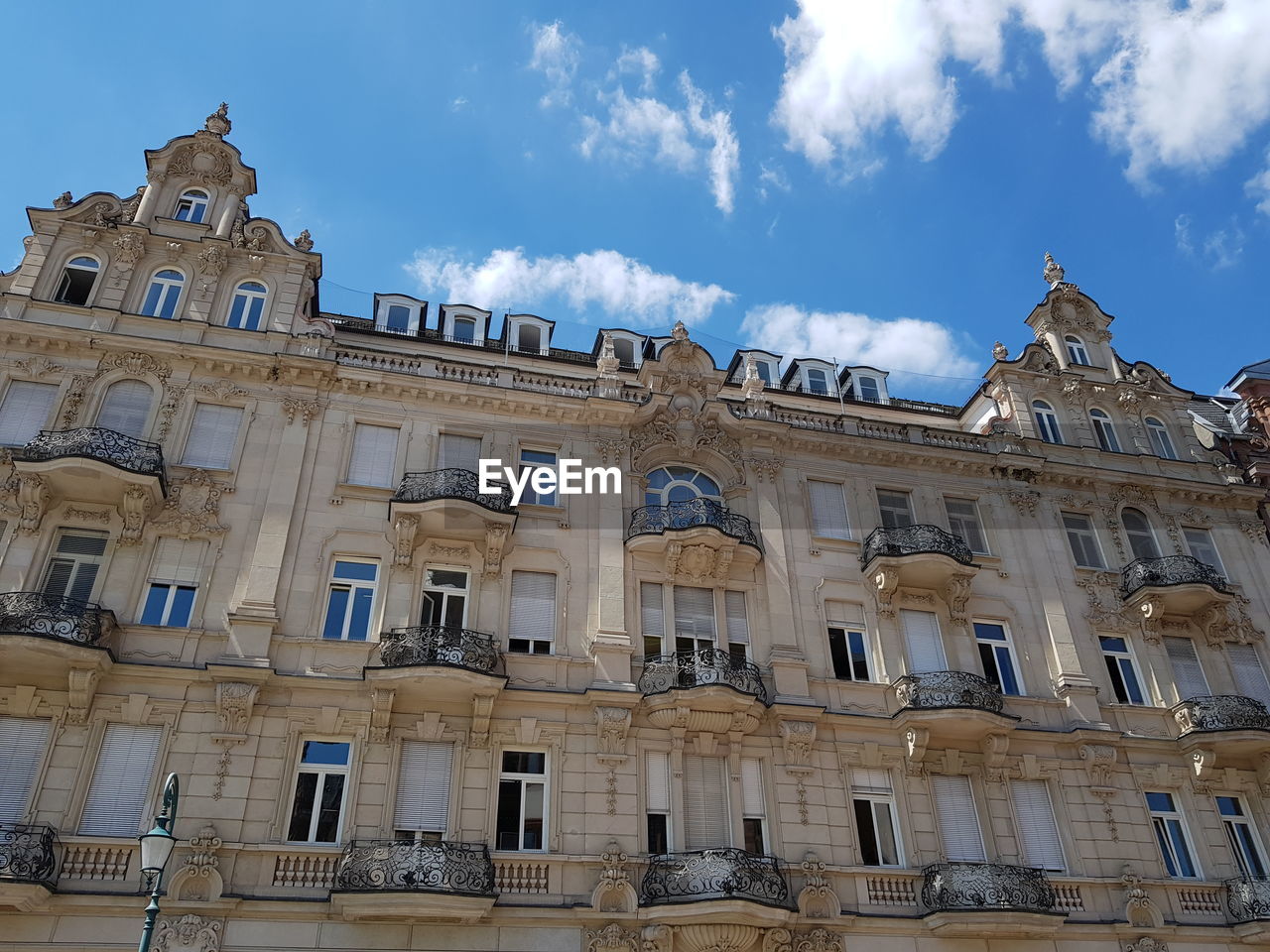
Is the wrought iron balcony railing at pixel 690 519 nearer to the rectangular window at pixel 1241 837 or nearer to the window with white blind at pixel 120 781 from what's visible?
the window with white blind at pixel 120 781

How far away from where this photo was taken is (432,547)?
23719 mm

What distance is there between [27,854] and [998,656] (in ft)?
73.1

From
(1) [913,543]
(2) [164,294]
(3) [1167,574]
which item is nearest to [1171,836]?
(3) [1167,574]

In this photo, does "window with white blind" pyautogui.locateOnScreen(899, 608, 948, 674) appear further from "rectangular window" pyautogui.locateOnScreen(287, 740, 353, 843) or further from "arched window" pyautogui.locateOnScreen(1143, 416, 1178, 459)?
"rectangular window" pyautogui.locateOnScreen(287, 740, 353, 843)

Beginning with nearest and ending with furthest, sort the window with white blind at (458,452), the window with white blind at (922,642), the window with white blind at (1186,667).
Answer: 1. the window with white blind at (922,642)
2. the window with white blind at (458,452)
3. the window with white blind at (1186,667)

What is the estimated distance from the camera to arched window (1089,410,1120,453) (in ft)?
105

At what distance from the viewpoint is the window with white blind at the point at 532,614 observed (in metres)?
23.1

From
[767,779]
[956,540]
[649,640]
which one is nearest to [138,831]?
A: [649,640]

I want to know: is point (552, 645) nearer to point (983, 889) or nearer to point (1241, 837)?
point (983, 889)

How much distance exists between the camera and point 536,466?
26.2 m

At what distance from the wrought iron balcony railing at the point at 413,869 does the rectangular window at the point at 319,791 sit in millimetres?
1064

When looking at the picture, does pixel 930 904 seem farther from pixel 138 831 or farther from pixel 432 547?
pixel 138 831

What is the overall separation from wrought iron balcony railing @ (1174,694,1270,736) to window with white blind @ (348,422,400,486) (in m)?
21.3

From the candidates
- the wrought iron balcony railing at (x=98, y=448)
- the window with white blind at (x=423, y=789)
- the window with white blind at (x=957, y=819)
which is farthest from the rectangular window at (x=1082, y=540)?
the wrought iron balcony railing at (x=98, y=448)
